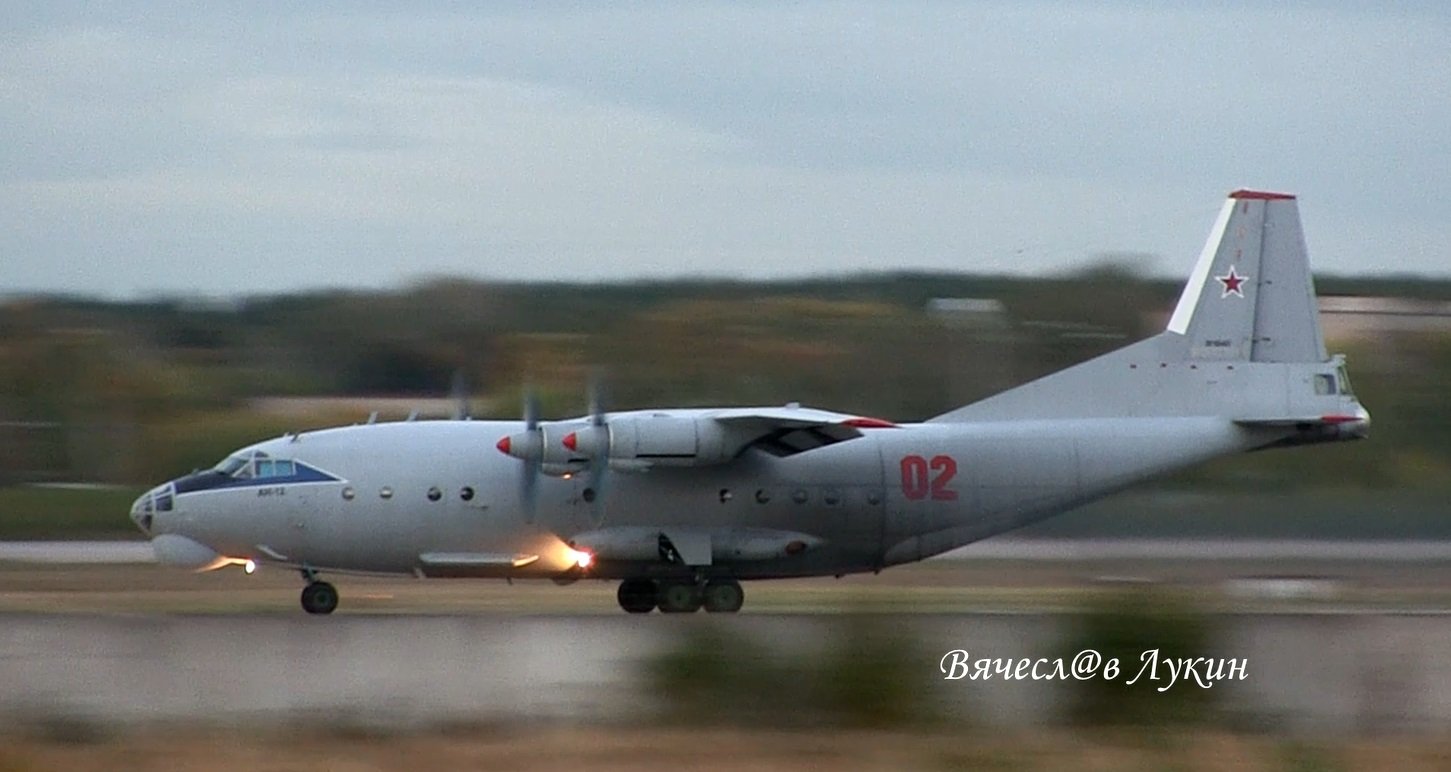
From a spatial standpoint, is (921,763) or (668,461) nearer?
(921,763)

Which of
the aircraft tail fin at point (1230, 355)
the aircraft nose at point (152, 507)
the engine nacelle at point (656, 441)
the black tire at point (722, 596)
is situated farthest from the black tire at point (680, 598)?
the aircraft nose at point (152, 507)

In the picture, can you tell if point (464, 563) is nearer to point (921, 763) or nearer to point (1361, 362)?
point (921, 763)

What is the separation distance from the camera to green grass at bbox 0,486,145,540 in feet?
100

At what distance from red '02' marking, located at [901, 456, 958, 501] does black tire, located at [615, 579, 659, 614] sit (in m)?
3.24

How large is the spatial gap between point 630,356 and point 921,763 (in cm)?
2640

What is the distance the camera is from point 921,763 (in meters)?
11.6

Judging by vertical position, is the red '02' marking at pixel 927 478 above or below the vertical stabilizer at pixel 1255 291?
below

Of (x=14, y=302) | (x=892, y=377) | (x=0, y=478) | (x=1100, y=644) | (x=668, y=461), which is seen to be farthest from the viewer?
(x=14, y=302)

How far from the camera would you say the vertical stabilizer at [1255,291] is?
21953 mm

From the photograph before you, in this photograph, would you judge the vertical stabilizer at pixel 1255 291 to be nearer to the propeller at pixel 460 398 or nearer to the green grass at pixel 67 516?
the propeller at pixel 460 398

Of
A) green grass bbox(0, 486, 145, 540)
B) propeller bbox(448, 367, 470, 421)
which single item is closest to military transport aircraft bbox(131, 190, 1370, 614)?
propeller bbox(448, 367, 470, 421)

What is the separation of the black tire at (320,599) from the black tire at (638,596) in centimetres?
343

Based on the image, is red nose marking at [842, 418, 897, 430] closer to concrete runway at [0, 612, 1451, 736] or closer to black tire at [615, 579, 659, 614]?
black tire at [615, 579, 659, 614]

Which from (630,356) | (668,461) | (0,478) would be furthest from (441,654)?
(630,356)
